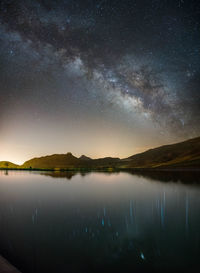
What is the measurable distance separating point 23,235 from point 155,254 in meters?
7.38

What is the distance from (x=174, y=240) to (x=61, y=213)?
9238mm

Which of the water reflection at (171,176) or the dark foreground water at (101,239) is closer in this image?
the dark foreground water at (101,239)

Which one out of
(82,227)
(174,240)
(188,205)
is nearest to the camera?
(174,240)

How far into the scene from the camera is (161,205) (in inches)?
695

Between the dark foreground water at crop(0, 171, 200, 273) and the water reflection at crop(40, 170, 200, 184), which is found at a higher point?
the dark foreground water at crop(0, 171, 200, 273)

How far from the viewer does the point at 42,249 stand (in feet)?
26.9

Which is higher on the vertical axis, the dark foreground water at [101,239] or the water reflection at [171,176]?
the dark foreground water at [101,239]

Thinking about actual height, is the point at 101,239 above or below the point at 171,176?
above

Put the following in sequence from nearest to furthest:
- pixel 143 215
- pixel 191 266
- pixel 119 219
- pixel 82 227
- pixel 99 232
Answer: pixel 191 266 < pixel 99 232 < pixel 82 227 < pixel 119 219 < pixel 143 215

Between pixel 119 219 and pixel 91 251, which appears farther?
pixel 119 219

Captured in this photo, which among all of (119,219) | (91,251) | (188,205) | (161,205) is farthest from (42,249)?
(188,205)

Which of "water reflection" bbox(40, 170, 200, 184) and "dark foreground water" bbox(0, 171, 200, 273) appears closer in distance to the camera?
"dark foreground water" bbox(0, 171, 200, 273)

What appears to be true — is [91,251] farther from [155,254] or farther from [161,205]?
[161,205]

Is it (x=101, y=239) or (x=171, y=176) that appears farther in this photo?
(x=171, y=176)
